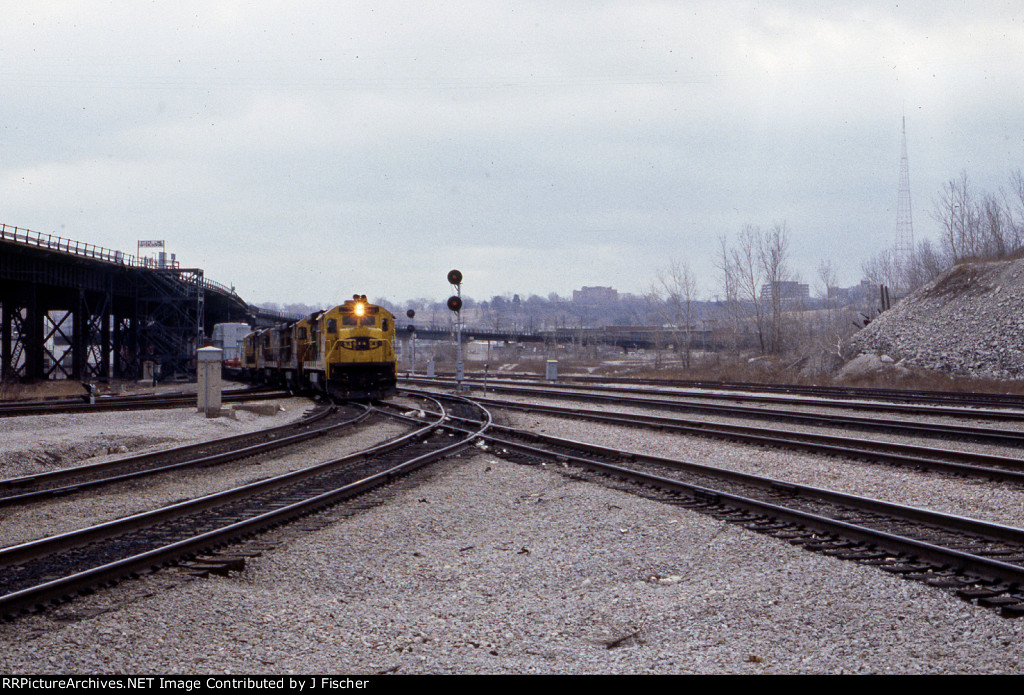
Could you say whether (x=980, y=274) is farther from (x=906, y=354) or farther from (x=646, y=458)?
(x=646, y=458)

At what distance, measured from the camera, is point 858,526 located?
20.7 feet

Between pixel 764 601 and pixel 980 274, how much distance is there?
39.4 meters

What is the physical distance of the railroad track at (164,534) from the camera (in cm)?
498

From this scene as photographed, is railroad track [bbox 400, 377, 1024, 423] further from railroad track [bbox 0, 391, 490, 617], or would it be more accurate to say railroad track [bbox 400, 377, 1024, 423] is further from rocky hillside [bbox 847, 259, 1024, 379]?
railroad track [bbox 0, 391, 490, 617]

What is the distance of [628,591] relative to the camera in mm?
5004

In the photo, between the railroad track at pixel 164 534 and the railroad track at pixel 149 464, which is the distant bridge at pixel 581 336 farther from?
the railroad track at pixel 164 534

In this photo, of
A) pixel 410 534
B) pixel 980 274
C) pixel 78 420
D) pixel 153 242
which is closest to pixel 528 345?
pixel 153 242

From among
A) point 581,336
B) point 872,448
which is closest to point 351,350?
point 872,448

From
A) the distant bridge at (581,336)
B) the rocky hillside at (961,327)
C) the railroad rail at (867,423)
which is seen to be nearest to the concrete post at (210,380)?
the railroad rail at (867,423)

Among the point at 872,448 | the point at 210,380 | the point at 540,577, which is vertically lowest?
the point at 872,448

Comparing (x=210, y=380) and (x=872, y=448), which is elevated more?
(x=210, y=380)

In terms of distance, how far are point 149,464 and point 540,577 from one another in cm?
797

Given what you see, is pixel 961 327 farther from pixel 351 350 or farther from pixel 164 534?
pixel 164 534

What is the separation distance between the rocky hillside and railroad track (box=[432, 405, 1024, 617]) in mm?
25022
